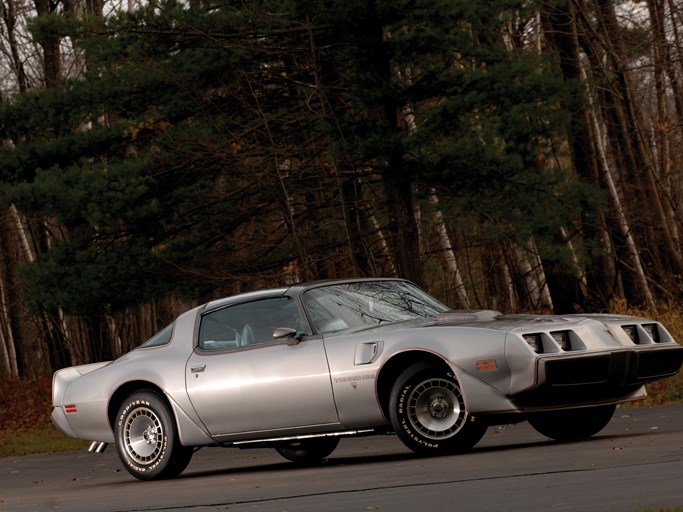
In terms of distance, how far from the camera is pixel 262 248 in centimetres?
2666

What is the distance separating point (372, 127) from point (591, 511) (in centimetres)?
1584

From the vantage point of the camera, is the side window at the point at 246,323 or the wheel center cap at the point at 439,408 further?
the side window at the point at 246,323

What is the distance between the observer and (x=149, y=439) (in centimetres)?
1253

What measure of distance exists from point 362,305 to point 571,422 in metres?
2.13

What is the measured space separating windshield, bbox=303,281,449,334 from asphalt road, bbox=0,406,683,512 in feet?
3.95

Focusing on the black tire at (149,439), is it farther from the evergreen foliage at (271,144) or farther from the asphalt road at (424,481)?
the evergreen foliage at (271,144)

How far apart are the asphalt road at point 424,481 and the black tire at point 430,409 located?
201 mm

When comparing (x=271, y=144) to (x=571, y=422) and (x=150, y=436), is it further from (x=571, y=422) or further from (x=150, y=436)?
(x=571, y=422)

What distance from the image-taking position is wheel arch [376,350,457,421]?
10989 millimetres

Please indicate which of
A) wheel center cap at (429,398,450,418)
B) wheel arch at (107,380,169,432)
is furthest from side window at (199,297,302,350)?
wheel center cap at (429,398,450,418)

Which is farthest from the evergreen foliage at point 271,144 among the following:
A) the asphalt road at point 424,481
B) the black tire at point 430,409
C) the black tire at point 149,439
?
the black tire at point 430,409

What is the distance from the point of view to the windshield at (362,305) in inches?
465

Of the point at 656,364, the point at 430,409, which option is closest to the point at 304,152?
the point at 656,364

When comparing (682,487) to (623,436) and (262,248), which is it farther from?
(262,248)
